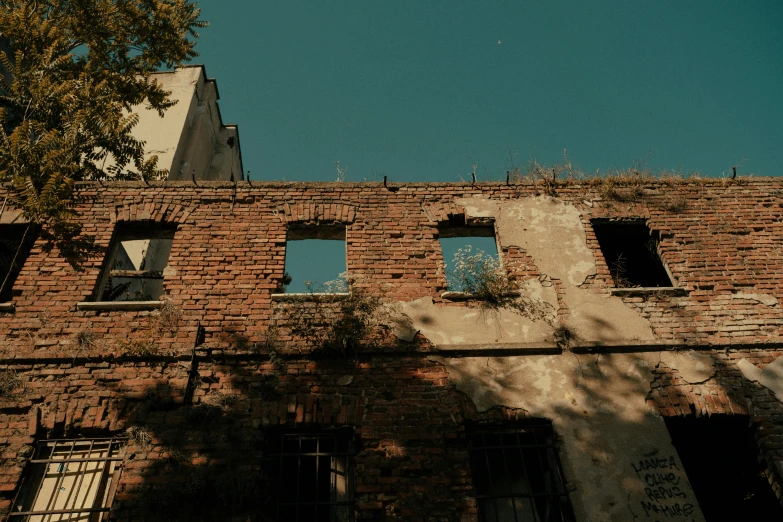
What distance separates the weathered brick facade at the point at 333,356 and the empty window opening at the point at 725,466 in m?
0.30

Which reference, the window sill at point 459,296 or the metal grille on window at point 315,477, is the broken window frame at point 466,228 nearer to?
the window sill at point 459,296

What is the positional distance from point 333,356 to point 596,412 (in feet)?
10.8

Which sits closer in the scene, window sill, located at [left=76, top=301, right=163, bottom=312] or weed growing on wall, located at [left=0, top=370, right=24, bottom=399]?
weed growing on wall, located at [left=0, top=370, right=24, bottom=399]

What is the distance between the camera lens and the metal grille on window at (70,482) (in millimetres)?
5324

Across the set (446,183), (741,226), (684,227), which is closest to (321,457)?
(446,183)

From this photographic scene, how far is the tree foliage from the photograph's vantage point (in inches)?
297

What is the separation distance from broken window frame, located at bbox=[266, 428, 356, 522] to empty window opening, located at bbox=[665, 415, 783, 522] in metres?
3.97

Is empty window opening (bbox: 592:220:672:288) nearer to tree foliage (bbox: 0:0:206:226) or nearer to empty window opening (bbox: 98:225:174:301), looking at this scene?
empty window opening (bbox: 98:225:174:301)

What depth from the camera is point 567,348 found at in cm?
660

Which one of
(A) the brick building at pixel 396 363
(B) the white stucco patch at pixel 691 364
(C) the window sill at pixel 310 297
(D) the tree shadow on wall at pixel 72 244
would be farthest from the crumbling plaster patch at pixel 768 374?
(D) the tree shadow on wall at pixel 72 244

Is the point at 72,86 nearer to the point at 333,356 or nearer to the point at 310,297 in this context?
the point at 310,297

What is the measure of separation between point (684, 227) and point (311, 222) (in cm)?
589

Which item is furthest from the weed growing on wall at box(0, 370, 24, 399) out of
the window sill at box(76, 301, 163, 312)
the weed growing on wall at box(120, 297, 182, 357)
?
the weed growing on wall at box(120, 297, 182, 357)

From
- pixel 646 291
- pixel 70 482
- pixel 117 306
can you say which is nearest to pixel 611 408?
pixel 646 291
